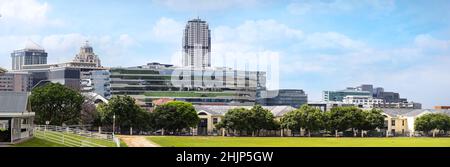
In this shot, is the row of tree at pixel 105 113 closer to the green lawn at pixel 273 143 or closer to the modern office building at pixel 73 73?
the green lawn at pixel 273 143

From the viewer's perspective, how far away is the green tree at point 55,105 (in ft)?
89.9

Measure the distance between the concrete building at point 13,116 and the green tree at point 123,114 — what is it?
1323cm

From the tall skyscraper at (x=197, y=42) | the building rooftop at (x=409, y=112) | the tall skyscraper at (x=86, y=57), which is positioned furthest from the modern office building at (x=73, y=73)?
the building rooftop at (x=409, y=112)

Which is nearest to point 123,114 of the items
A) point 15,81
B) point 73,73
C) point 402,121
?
point 402,121

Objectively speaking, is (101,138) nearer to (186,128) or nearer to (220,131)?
(186,128)

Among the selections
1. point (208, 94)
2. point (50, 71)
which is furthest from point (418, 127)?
point (50, 71)

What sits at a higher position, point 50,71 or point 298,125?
point 50,71

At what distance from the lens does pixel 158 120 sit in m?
32.6

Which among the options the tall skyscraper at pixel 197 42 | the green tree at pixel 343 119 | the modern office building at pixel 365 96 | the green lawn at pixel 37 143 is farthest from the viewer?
the tall skyscraper at pixel 197 42

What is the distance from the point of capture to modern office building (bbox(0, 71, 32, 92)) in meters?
79.6

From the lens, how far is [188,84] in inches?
2945

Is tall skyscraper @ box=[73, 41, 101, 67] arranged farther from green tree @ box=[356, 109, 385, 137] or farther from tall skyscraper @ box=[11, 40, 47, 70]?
green tree @ box=[356, 109, 385, 137]
